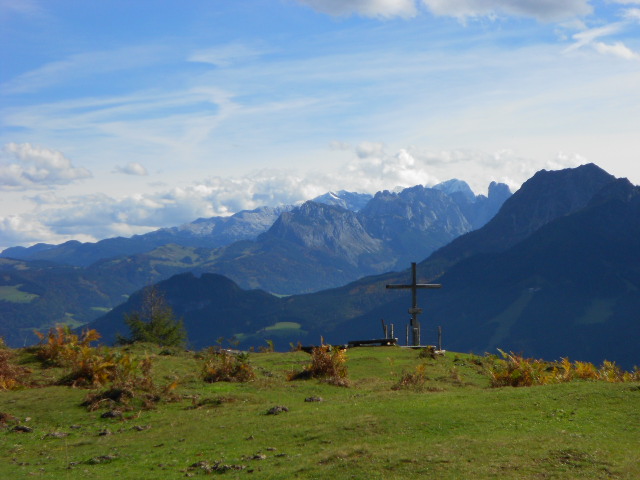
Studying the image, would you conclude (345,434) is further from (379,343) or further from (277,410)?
(379,343)

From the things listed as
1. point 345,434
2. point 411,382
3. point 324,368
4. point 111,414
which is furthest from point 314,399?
point 111,414

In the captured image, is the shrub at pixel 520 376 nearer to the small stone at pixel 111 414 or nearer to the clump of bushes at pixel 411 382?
the clump of bushes at pixel 411 382

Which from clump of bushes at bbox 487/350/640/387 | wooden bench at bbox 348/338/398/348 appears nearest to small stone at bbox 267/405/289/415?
clump of bushes at bbox 487/350/640/387

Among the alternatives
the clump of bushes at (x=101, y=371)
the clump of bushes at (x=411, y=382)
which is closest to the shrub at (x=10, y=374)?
the clump of bushes at (x=101, y=371)

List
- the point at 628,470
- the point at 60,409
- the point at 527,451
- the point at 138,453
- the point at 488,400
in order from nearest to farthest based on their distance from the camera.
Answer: the point at 628,470 < the point at 527,451 < the point at 138,453 < the point at 488,400 < the point at 60,409

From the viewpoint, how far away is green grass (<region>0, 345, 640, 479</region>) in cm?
1686

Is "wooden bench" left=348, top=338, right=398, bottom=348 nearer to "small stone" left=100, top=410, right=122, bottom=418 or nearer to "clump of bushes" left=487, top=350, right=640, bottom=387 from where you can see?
"clump of bushes" left=487, top=350, right=640, bottom=387

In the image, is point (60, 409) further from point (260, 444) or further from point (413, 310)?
point (413, 310)

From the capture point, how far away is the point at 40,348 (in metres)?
37.2

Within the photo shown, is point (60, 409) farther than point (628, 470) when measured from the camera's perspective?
Yes

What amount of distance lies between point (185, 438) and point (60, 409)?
805cm

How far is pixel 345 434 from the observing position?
20.3 m

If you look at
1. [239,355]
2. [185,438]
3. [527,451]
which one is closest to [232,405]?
[185,438]

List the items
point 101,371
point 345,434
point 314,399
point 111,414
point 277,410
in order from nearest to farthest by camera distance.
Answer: point 345,434, point 277,410, point 111,414, point 314,399, point 101,371
